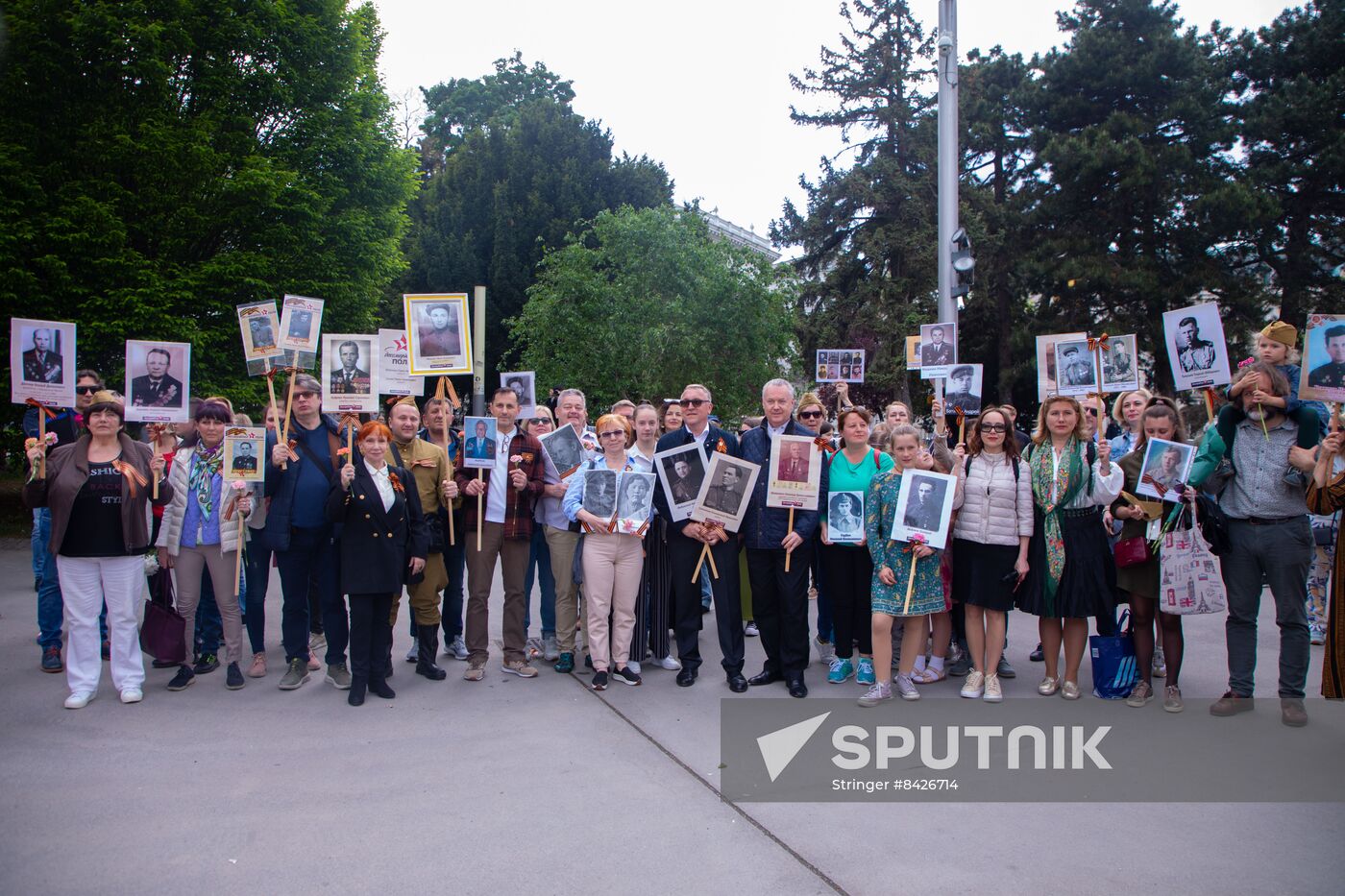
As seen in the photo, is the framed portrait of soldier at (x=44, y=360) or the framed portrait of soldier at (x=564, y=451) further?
the framed portrait of soldier at (x=564, y=451)

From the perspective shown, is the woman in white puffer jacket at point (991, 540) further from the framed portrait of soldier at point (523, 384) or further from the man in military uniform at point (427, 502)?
the framed portrait of soldier at point (523, 384)

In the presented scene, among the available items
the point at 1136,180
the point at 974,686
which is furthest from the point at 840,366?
the point at 1136,180

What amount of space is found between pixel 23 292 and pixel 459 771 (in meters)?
15.3

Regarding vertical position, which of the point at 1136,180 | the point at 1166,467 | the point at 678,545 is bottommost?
the point at 678,545

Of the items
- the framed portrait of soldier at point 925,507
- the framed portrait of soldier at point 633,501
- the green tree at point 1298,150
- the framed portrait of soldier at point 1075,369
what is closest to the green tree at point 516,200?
the green tree at point 1298,150

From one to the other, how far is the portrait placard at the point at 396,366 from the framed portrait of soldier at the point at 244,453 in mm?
1245

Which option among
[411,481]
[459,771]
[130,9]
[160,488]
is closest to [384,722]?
[459,771]

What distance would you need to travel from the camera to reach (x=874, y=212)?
28.1 meters

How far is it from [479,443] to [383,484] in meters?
0.85

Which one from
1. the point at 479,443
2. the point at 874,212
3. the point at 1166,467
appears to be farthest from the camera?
the point at 874,212

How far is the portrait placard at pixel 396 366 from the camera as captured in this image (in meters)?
7.50

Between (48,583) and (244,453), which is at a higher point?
(244,453)

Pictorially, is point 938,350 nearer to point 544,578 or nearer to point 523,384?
point 523,384

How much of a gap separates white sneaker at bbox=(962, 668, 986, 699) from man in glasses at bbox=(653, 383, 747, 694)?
1.55 meters
